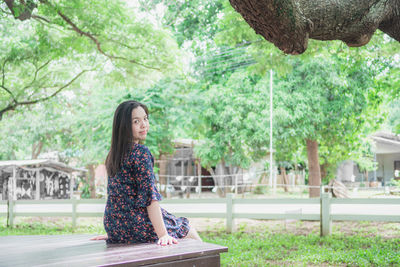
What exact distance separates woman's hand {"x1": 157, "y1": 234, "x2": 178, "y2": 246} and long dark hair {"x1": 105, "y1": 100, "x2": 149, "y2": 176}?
63 centimetres

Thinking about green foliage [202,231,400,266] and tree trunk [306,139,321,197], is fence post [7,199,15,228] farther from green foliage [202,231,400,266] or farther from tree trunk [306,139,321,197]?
Answer: tree trunk [306,139,321,197]

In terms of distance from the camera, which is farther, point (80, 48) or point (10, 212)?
point (10, 212)

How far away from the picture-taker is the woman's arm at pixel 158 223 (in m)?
3.09

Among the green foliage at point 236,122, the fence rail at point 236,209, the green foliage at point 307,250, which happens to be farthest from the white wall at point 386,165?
the green foliage at point 307,250

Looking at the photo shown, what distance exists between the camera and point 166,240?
3064 mm

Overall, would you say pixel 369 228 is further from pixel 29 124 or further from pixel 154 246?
pixel 29 124

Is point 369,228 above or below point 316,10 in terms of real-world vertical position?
below

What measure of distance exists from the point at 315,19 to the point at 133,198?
6.90 feet

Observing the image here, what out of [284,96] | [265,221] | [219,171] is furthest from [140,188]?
[219,171]

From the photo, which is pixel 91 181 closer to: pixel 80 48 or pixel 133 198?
pixel 80 48

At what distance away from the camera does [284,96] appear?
55.5 feet

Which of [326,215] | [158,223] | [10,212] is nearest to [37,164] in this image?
[10,212]

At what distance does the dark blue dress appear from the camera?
318 centimetres

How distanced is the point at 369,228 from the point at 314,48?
475 centimetres
